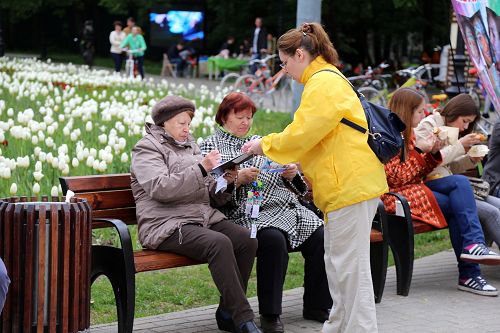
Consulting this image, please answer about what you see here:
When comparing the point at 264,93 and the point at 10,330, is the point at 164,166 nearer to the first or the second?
the point at 10,330

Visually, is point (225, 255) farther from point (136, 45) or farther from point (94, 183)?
point (136, 45)

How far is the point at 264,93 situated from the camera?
20.7 meters

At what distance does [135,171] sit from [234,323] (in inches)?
41.3

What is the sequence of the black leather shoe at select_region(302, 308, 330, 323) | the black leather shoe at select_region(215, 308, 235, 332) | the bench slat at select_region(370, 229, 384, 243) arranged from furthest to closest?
the bench slat at select_region(370, 229, 384, 243)
the black leather shoe at select_region(302, 308, 330, 323)
the black leather shoe at select_region(215, 308, 235, 332)

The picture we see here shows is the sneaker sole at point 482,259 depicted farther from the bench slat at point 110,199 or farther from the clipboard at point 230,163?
the bench slat at point 110,199

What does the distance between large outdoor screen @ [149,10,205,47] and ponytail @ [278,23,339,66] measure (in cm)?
3278

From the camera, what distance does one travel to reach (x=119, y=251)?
5.46 m

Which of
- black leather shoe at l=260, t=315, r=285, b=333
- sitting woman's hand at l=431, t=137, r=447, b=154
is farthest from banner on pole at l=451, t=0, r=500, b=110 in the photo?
black leather shoe at l=260, t=315, r=285, b=333

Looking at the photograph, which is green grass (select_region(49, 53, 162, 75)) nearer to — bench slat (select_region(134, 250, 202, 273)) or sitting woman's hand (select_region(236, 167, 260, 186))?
sitting woman's hand (select_region(236, 167, 260, 186))

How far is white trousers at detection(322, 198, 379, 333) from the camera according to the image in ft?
17.6

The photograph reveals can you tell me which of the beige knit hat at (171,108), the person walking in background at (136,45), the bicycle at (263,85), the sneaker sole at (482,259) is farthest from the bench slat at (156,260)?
the person walking in background at (136,45)

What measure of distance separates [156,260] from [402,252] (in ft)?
7.38

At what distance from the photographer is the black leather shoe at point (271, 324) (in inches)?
237

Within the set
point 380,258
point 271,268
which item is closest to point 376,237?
point 380,258
